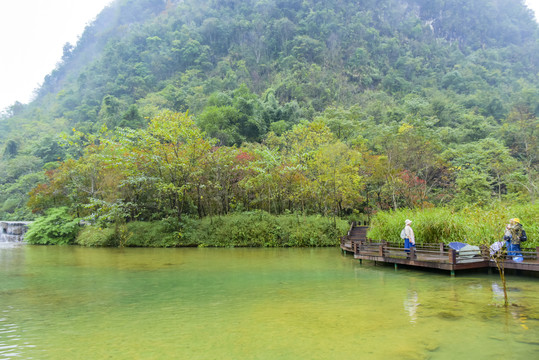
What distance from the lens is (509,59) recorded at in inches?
2960

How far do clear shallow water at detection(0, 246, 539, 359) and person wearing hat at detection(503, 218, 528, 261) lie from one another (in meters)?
0.82

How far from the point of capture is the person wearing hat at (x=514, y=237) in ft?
35.4

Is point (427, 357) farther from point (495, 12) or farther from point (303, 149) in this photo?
point (495, 12)

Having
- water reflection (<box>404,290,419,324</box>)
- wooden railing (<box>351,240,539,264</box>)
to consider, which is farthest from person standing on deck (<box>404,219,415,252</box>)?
water reflection (<box>404,290,419,324</box>)

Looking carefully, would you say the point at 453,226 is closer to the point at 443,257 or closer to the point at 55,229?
the point at 443,257

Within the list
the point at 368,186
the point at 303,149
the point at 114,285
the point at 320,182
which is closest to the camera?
the point at 114,285

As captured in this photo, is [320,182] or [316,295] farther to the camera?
[320,182]

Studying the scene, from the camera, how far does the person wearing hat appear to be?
10.8 metres

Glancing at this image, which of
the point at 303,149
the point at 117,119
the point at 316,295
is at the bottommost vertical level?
the point at 316,295

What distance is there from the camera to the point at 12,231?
30.6 metres

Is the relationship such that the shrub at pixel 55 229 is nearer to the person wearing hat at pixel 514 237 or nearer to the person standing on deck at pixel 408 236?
the person standing on deck at pixel 408 236

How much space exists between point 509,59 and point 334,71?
42.4 m

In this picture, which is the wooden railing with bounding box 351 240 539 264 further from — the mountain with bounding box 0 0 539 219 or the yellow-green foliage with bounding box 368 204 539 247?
the mountain with bounding box 0 0 539 219

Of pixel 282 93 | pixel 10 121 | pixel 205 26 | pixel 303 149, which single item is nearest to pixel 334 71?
pixel 282 93
